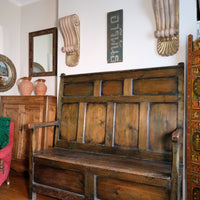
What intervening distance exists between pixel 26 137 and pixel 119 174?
5.57 feet

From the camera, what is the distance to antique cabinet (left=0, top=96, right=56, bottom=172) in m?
2.56

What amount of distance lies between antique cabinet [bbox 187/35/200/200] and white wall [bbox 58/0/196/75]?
0.58ft

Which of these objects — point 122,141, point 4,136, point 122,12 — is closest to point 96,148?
point 122,141

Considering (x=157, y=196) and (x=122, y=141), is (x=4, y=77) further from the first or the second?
(x=157, y=196)

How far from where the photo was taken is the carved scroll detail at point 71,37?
253cm

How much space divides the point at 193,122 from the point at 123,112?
73 centimetres

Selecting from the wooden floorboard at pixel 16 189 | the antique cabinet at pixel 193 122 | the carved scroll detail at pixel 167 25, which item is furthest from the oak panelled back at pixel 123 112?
the wooden floorboard at pixel 16 189

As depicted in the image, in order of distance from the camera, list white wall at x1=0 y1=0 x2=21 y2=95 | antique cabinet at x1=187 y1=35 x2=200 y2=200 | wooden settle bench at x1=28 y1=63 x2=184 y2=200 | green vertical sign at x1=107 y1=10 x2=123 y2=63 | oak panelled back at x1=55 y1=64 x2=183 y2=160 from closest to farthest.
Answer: wooden settle bench at x1=28 y1=63 x2=184 y2=200 → antique cabinet at x1=187 y1=35 x2=200 y2=200 → oak panelled back at x1=55 y1=64 x2=183 y2=160 → green vertical sign at x1=107 y1=10 x2=123 y2=63 → white wall at x1=0 y1=0 x2=21 y2=95

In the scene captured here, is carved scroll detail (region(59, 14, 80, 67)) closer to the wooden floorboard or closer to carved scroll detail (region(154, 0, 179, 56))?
carved scroll detail (region(154, 0, 179, 56))

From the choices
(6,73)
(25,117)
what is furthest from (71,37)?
(6,73)

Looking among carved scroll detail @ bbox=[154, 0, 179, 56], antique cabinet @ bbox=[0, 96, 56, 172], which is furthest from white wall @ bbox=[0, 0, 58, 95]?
carved scroll detail @ bbox=[154, 0, 179, 56]

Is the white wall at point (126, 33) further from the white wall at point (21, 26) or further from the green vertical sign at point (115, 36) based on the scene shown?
the white wall at point (21, 26)

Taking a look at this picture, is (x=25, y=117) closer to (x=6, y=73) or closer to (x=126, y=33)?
(x=6, y=73)

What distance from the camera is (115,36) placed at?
91.5 inches
